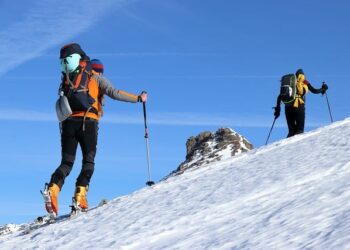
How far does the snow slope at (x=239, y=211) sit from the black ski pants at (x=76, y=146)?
0.71 metres

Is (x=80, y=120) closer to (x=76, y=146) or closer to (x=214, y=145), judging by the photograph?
(x=76, y=146)

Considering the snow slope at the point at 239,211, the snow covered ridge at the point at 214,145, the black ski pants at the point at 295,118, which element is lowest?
the snow slope at the point at 239,211

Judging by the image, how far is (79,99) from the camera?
9.37m

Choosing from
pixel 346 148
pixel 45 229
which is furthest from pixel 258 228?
pixel 45 229

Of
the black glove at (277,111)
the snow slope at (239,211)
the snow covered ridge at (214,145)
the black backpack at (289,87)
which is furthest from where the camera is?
the snow covered ridge at (214,145)

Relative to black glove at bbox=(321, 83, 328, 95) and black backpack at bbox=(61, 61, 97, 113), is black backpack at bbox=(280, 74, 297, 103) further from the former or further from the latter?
black backpack at bbox=(61, 61, 97, 113)

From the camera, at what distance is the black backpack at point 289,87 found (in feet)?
51.8

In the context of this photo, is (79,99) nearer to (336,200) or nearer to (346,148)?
(346,148)

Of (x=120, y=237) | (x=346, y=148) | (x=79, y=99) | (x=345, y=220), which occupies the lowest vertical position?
(x=345, y=220)

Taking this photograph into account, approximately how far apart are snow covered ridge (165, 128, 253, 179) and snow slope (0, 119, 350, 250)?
22.9 meters

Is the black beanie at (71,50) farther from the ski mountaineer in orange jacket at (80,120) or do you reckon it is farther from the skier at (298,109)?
the skier at (298,109)

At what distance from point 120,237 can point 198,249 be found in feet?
5.59

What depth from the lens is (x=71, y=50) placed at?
9.60 metres

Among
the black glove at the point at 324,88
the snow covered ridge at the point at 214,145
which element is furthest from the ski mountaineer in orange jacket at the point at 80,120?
the snow covered ridge at the point at 214,145
